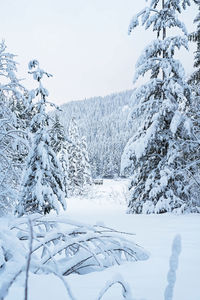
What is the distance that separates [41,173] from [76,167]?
28.8 meters

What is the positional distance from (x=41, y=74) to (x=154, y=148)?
4939mm

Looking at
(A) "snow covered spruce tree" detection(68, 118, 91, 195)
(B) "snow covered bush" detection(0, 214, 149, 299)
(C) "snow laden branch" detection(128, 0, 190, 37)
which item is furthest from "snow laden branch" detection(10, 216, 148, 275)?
(A) "snow covered spruce tree" detection(68, 118, 91, 195)

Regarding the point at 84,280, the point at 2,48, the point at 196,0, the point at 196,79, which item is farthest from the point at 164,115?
the point at 84,280

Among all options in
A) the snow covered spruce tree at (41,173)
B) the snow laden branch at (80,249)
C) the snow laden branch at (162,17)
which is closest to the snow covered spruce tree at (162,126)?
the snow laden branch at (162,17)

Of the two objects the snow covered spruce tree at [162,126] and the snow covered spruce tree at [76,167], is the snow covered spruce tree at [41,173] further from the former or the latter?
the snow covered spruce tree at [76,167]

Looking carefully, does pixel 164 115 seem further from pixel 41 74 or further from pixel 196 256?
pixel 196 256

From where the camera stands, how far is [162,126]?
31.1 feet

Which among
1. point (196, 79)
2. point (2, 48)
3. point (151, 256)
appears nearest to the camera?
point (151, 256)

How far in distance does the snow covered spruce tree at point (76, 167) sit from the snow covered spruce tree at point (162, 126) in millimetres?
27230

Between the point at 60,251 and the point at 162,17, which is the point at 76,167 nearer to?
the point at 162,17

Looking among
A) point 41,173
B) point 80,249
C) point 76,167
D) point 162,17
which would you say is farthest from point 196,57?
point 76,167

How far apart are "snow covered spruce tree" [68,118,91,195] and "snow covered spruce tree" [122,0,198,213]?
27230 millimetres

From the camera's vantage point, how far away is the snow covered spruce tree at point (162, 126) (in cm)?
901

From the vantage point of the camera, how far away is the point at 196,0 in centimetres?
1010
